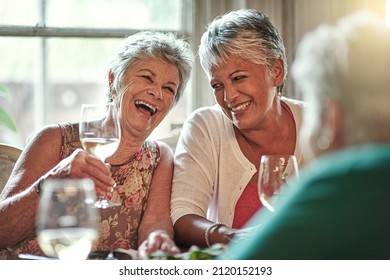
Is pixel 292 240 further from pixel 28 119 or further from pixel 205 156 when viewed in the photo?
pixel 28 119

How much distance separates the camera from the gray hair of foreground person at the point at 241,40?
2.07m

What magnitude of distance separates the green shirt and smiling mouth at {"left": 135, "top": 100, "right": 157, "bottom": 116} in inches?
39.2

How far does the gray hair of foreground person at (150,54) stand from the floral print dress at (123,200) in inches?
7.3

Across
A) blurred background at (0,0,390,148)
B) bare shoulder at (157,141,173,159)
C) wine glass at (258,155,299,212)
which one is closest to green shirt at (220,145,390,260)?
wine glass at (258,155,299,212)

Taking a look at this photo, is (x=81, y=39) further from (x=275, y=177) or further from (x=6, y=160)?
(x=275, y=177)

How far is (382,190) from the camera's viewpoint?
43.3 inches

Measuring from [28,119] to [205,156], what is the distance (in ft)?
3.56

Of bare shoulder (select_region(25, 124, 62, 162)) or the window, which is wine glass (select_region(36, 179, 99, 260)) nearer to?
bare shoulder (select_region(25, 124, 62, 162))

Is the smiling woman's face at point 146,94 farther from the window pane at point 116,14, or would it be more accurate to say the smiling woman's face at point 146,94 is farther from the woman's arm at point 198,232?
the window pane at point 116,14

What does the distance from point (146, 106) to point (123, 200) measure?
26 centimetres

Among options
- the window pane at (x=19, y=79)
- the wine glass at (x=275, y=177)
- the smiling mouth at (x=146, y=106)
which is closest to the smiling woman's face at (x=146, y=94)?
the smiling mouth at (x=146, y=106)

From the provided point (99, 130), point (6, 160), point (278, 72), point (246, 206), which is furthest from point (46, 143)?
point (278, 72)

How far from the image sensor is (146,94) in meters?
2.07

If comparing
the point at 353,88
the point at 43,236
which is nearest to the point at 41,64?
the point at 43,236
